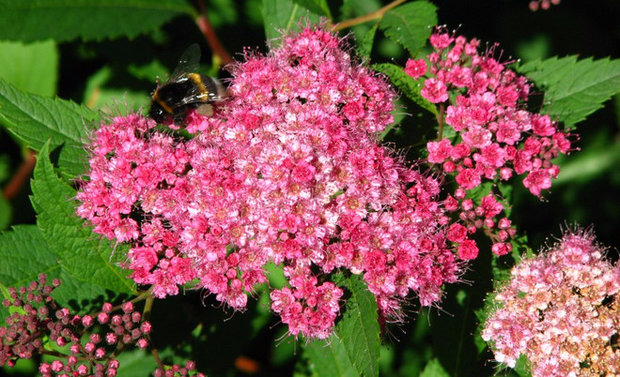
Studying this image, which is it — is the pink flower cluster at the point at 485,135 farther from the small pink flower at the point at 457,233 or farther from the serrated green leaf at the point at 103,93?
the serrated green leaf at the point at 103,93

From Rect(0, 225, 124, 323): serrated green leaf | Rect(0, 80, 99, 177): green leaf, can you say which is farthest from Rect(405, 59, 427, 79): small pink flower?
Rect(0, 225, 124, 323): serrated green leaf

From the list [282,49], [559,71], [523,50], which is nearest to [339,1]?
[282,49]

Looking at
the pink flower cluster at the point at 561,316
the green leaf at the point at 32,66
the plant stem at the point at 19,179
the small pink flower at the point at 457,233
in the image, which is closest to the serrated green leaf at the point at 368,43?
the small pink flower at the point at 457,233

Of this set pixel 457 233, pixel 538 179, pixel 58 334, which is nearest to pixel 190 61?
pixel 58 334

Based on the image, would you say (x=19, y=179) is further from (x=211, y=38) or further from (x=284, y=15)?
(x=284, y=15)

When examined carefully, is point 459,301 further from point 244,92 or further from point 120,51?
point 120,51
